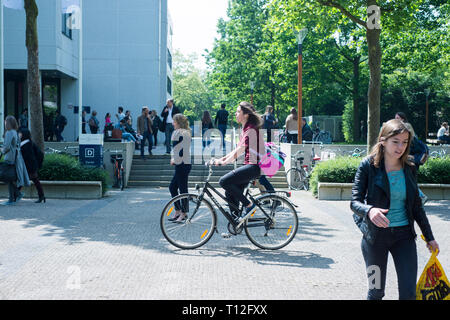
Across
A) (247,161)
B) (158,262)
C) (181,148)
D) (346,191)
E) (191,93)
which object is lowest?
(158,262)

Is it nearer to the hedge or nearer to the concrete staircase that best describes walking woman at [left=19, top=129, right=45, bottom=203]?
the concrete staircase

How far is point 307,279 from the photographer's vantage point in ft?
19.1

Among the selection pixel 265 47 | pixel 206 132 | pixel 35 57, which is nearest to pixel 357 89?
pixel 265 47

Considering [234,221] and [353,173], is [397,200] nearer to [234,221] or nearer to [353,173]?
[234,221]

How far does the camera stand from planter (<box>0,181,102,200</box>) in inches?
509

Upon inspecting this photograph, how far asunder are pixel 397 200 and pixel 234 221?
3.64 meters

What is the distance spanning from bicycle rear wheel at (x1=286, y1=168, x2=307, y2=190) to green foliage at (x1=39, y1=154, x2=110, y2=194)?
18.0 feet

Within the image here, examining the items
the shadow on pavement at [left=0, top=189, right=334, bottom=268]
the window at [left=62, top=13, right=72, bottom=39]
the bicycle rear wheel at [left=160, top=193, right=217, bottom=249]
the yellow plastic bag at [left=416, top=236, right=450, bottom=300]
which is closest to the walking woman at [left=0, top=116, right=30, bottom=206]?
the shadow on pavement at [left=0, top=189, right=334, bottom=268]

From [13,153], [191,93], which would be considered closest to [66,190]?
[13,153]

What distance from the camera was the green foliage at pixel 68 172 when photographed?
13.2 m

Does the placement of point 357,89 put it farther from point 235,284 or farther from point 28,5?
point 235,284

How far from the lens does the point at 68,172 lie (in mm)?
13234
